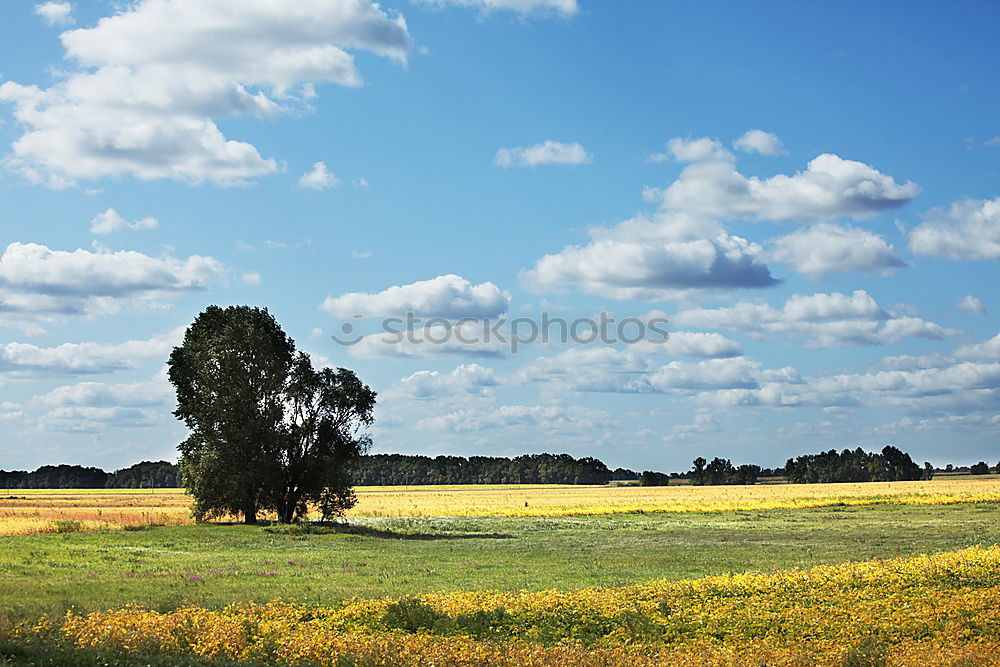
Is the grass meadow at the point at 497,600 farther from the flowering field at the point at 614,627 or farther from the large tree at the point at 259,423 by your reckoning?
the large tree at the point at 259,423

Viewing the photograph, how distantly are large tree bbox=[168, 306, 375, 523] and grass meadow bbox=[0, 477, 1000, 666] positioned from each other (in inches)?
431

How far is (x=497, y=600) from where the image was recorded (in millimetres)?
22438

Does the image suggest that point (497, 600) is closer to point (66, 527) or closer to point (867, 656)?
point (867, 656)

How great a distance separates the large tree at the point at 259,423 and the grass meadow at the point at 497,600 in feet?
35.9

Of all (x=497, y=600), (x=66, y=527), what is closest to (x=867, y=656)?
(x=497, y=600)

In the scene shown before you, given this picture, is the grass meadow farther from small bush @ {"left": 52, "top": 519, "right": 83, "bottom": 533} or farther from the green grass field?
small bush @ {"left": 52, "top": 519, "right": 83, "bottom": 533}

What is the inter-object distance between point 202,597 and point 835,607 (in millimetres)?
16494

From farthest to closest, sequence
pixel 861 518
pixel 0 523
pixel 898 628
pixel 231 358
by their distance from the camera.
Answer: pixel 861 518
pixel 231 358
pixel 0 523
pixel 898 628

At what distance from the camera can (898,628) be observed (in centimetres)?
1911

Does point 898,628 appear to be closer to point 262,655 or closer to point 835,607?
point 835,607

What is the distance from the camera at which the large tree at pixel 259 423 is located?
6300 centimetres

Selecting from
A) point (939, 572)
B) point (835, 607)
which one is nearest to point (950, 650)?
point (835, 607)

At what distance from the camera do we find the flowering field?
1691 cm

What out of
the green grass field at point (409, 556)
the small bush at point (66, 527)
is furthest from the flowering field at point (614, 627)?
the small bush at point (66, 527)
